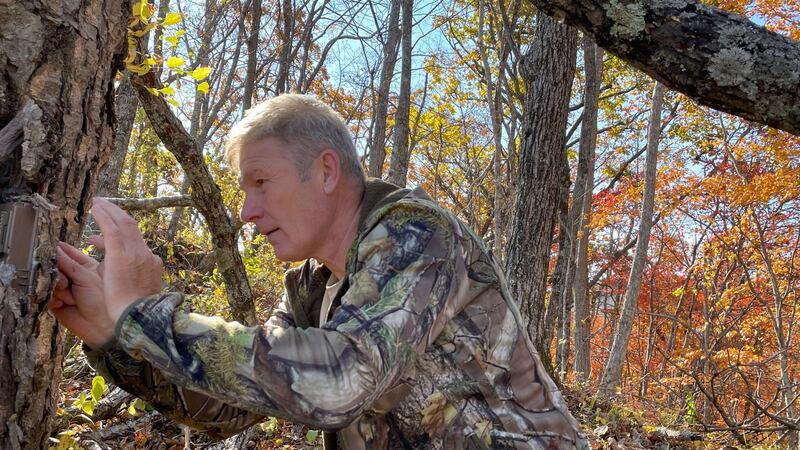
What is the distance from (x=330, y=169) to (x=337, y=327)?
676 millimetres

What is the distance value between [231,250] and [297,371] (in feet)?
8.16

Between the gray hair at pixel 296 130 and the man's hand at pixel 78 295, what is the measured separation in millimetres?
570

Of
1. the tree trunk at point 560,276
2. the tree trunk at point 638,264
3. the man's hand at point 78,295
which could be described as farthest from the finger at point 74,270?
the tree trunk at point 638,264

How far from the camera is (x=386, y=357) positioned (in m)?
1.35

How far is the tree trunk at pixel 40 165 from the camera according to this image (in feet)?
4.44

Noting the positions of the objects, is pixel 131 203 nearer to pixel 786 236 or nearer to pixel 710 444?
pixel 710 444

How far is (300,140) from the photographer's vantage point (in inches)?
73.2

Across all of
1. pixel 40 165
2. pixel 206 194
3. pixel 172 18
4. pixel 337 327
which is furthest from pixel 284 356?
pixel 206 194

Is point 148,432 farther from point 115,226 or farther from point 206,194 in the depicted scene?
point 115,226

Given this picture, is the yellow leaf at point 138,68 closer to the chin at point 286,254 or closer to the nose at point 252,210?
the nose at point 252,210

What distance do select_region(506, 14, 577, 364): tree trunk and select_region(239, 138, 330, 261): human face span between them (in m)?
4.44

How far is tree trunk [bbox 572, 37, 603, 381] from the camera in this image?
9.70 metres

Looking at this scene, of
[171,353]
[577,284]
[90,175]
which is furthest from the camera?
[577,284]

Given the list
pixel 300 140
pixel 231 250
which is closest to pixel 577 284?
pixel 231 250
